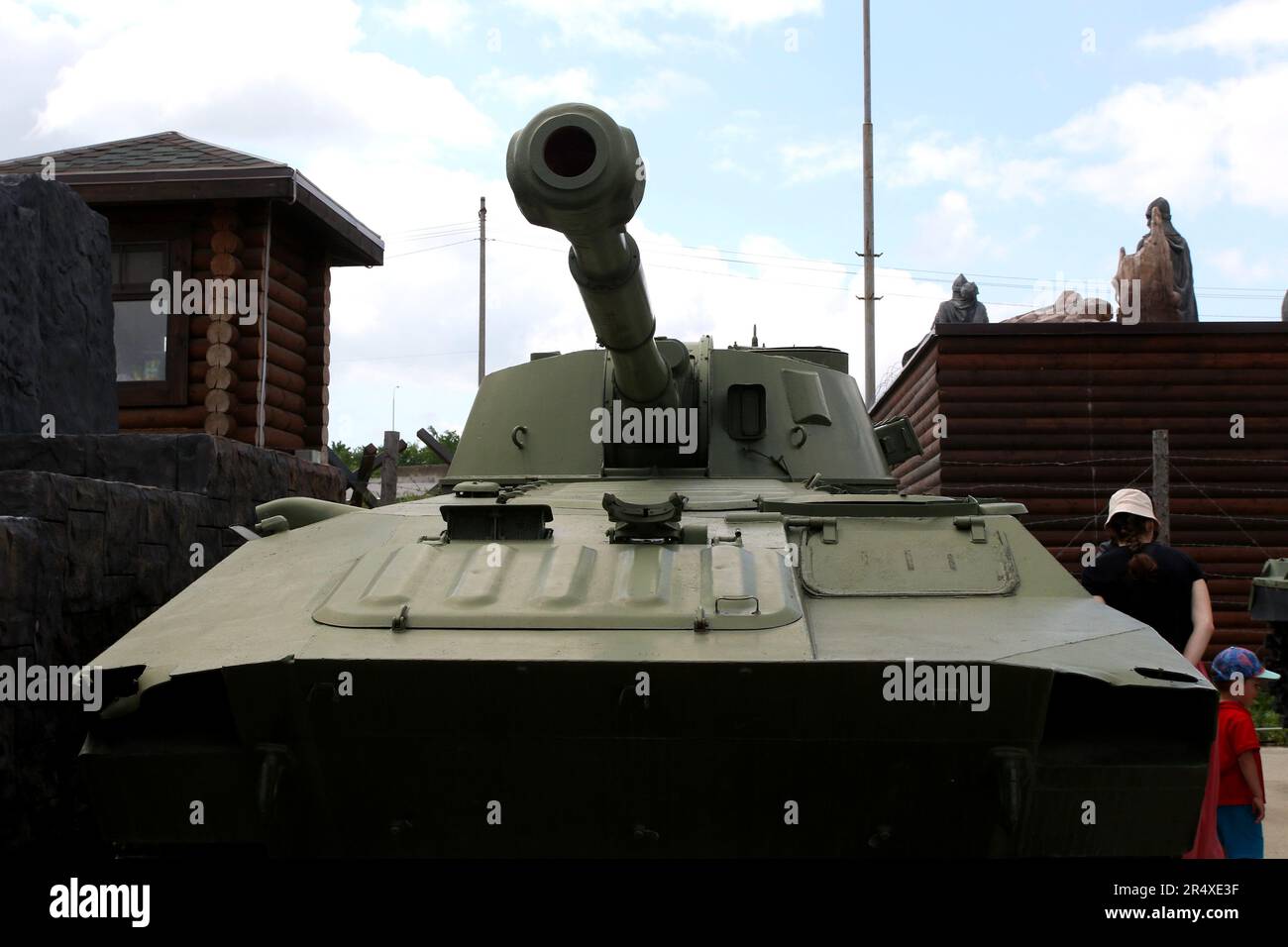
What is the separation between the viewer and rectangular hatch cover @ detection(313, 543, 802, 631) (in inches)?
162

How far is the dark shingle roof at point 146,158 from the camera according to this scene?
38.8 feet

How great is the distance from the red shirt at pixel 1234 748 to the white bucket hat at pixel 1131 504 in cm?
88

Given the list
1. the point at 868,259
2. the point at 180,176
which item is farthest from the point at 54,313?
the point at 868,259

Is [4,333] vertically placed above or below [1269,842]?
above

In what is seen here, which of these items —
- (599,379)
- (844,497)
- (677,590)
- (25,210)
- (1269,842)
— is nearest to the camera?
(677,590)

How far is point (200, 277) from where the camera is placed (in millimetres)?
11938

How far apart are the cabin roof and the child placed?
8.98 metres

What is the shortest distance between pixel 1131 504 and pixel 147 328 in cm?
913

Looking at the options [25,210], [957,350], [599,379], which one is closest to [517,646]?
[599,379]

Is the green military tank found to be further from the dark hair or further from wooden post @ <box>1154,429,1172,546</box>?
wooden post @ <box>1154,429,1172,546</box>
